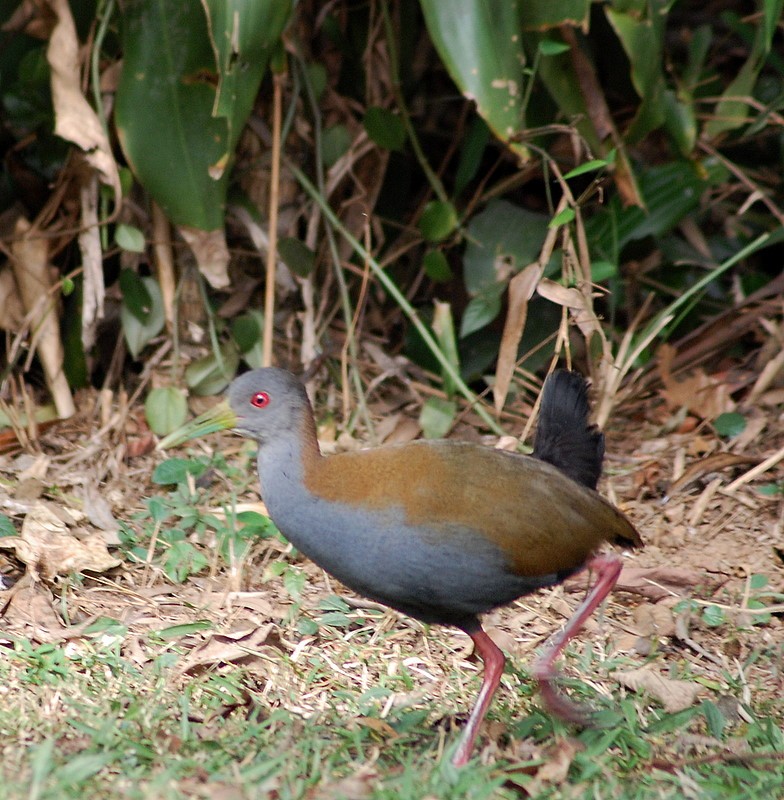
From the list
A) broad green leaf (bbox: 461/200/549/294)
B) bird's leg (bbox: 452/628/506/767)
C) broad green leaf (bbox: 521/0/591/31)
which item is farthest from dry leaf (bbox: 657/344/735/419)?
bird's leg (bbox: 452/628/506/767)

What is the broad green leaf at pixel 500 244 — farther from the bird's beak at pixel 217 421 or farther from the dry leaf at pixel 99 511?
the bird's beak at pixel 217 421

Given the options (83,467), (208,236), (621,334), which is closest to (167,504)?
(83,467)

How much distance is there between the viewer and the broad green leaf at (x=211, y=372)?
5109 mm

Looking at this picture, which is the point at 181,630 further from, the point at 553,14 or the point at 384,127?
the point at 553,14

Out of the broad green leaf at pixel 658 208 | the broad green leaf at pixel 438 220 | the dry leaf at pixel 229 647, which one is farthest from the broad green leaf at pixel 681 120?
the dry leaf at pixel 229 647

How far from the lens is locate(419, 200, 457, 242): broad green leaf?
511 centimetres

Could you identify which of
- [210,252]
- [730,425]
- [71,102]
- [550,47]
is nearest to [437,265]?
[210,252]

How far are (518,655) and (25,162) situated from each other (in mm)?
3164

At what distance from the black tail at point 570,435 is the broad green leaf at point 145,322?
2054 millimetres

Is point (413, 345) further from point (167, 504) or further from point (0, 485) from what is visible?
point (0, 485)

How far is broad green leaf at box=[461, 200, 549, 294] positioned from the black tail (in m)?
1.56

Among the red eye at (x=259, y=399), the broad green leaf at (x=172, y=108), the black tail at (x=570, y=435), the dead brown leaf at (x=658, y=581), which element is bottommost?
the dead brown leaf at (x=658, y=581)

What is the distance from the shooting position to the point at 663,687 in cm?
351

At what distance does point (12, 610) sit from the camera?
3689 millimetres
